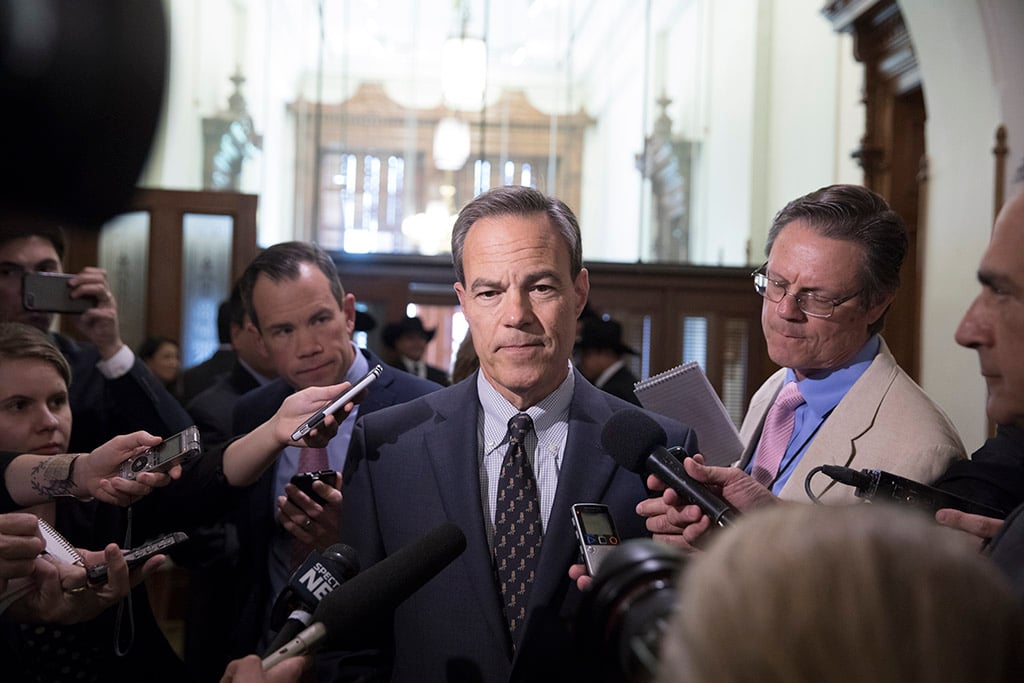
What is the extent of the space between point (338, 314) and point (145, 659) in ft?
3.17

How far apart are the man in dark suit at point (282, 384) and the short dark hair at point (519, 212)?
59cm

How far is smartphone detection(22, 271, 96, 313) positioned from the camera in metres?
2.39

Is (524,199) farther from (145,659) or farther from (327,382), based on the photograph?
(145,659)

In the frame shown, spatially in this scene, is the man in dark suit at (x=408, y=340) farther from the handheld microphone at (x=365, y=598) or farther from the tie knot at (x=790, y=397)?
the handheld microphone at (x=365, y=598)

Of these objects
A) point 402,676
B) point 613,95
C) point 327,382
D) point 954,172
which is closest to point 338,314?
point 327,382

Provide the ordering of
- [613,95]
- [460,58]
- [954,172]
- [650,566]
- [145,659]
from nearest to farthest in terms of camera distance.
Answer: [650,566], [145,659], [954,172], [460,58], [613,95]

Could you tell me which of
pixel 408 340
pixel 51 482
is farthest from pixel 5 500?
pixel 408 340

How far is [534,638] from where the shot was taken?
5.28 ft

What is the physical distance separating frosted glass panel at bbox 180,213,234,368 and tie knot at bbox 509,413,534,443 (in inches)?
235

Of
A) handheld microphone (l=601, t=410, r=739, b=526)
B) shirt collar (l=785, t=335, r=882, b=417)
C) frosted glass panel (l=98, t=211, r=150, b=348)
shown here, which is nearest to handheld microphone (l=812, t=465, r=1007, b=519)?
handheld microphone (l=601, t=410, r=739, b=526)

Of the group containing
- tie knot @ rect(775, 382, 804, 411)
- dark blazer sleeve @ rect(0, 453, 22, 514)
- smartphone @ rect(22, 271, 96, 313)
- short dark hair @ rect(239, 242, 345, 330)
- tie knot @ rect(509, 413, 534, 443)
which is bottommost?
dark blazer sleeve @ rect(0, 453, 22, 514)

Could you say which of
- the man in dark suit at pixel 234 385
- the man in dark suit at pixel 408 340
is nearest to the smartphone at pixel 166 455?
the man in dark suit at pixel 234 385

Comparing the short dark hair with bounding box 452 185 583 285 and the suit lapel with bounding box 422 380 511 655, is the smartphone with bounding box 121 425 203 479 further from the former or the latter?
the short dark hair with bounding box 452 185 583 285

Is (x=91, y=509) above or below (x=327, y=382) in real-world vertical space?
Answer: below
